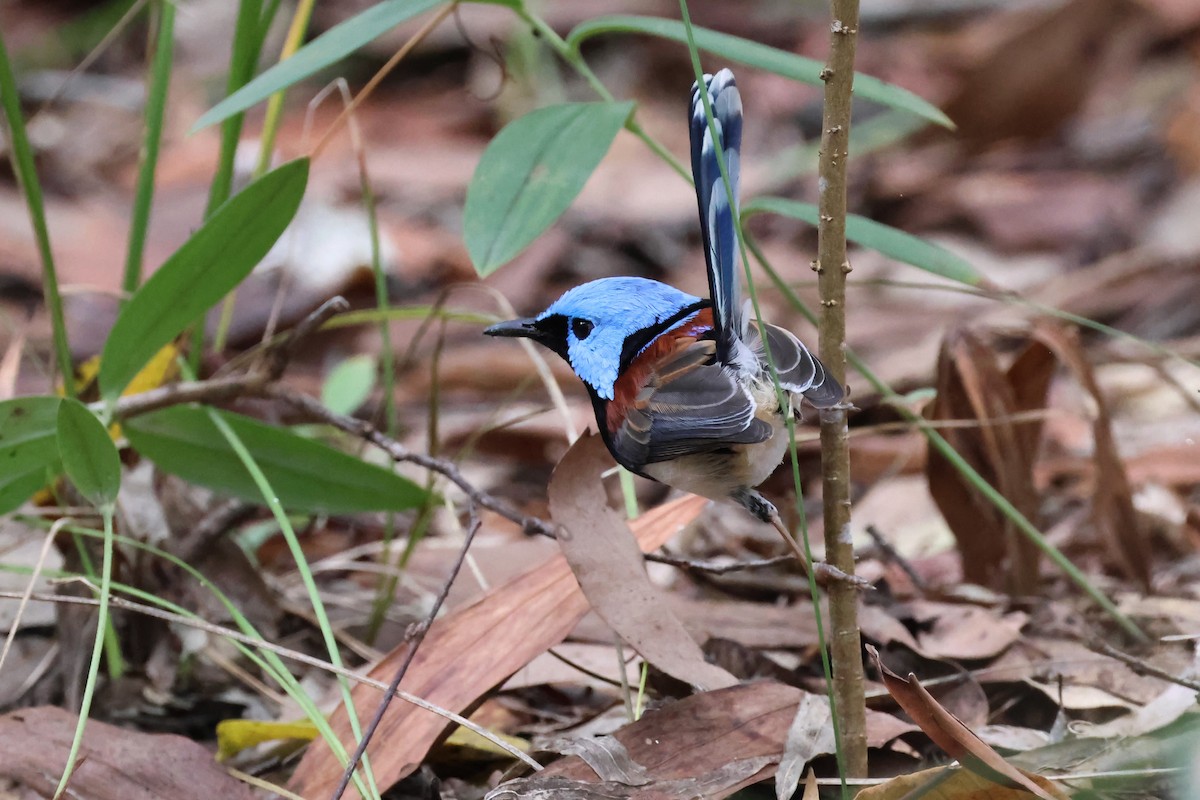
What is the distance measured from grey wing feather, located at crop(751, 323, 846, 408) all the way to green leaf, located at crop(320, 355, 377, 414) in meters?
1.68

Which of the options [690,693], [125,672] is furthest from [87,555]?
[690,693]

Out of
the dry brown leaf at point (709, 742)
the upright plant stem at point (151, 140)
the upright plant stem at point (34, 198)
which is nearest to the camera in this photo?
the dry brown leaf at point (709, 742)

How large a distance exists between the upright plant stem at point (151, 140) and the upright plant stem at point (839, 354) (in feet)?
4.78

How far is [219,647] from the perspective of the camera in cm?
273

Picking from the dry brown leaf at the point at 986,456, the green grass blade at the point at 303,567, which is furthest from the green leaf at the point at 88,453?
the dry brown leaf at the point at 986,456

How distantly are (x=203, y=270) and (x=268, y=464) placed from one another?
17.0 inches

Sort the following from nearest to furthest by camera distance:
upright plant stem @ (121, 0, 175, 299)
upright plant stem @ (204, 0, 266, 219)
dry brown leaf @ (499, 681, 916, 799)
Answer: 1. dry brown leaf @ (499, 681, 916, 799)
2. upright plant stem @ (204, 0, 266, 219)
3. upright plant stem @ (121, 0, 175, 299)

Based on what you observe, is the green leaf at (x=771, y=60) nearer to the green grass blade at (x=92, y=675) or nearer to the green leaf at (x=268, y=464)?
the green leaf at (x=268, y=464)

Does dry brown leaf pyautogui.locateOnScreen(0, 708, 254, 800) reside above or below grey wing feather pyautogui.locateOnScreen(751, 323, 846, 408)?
below

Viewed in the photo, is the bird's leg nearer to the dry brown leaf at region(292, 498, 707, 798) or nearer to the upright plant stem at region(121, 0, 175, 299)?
the dry brown leaf at region(292, 498, 707, 798)

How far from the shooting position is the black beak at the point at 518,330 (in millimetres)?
2236

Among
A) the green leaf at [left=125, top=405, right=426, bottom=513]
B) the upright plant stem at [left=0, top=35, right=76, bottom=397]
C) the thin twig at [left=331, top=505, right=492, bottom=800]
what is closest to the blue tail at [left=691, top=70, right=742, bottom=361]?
the thin twig at [left=331, top=505, right=492, bottom=800]

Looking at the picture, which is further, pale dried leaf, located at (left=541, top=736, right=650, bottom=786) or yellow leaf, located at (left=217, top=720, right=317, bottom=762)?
yellow leaf, located at (left=217, top=720, right=317, bottom=762)

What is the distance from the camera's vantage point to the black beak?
2236 millimetres
